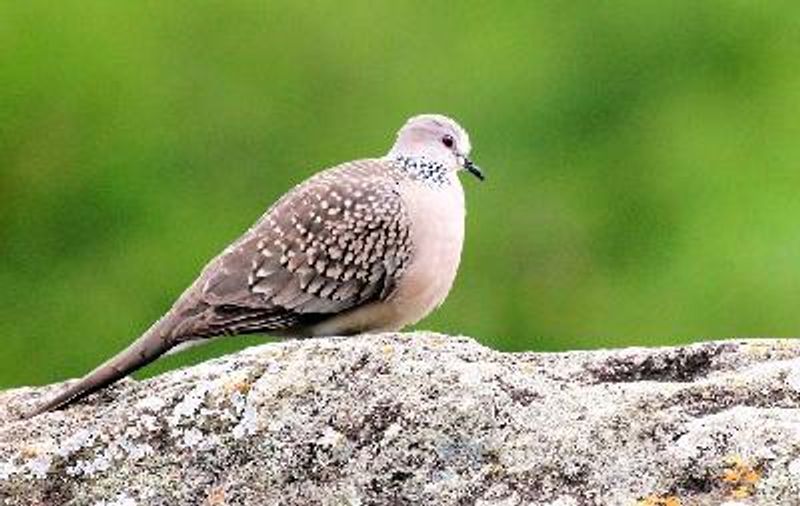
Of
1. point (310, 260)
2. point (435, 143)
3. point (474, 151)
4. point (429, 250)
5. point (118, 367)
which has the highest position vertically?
point (474, 151)

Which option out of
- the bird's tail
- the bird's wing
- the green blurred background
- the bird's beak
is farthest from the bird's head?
the green blurred background

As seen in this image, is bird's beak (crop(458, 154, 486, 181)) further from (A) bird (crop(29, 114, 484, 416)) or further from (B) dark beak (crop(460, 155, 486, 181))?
(A) bird (crop(29, 114, 484, 416))

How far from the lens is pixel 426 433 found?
489cm

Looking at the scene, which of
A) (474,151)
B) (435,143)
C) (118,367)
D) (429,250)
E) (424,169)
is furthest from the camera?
(474,151)

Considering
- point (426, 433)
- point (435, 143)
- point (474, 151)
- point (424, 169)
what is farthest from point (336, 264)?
→ point (474, 151)

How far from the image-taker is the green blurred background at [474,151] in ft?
52.7

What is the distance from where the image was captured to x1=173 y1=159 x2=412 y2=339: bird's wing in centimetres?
657

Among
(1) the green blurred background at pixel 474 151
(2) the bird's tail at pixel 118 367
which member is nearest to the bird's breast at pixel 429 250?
(2) the bird's tail at pixel 118 367

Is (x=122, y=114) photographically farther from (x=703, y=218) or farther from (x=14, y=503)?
(x=14, y=503)

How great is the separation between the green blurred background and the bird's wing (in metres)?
7.36

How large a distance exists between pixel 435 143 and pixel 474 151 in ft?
28.2

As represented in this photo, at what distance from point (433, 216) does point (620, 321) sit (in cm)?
937

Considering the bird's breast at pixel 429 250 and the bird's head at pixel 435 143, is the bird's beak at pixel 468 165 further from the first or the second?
the bird's breast at pixel 429 250

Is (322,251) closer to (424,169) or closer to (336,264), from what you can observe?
(336,264)
